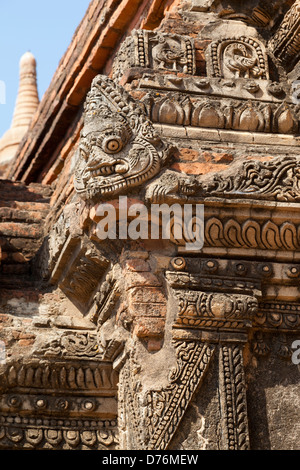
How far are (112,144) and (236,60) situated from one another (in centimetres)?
119

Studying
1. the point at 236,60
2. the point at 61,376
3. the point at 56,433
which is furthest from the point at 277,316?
the point at 236,60

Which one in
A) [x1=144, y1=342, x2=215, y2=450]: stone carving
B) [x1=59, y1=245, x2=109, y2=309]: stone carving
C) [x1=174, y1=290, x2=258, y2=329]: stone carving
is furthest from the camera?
[x1=59, y1=245, x2=109, y2=309]: stone carving

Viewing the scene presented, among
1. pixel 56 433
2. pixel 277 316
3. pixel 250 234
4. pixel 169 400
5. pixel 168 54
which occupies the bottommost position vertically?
pixel 169 400

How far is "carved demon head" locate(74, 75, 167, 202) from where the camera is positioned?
14.9ft

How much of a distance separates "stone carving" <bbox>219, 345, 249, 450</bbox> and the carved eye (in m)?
1.16

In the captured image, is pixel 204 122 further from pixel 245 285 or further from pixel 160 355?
pixel 160 355

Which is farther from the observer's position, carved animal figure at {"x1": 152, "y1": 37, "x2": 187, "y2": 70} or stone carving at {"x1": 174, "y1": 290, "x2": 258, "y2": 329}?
carved animal figure at {"x1": 152, "y1": 37, "x2": 187, "y2": 70}

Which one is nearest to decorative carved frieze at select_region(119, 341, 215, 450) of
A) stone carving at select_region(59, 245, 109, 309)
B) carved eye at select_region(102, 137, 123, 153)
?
stone carving at select_region(59, 245, 109, 309)

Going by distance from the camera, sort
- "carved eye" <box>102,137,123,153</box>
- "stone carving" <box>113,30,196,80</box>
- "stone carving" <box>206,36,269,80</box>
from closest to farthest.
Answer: "carved eye" <box>102,137,123,153</box>, "stone carving" <box>113,30,196,80</box>, "stone carving" <box>206,36,269,80</box>

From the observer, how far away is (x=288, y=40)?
541 cm

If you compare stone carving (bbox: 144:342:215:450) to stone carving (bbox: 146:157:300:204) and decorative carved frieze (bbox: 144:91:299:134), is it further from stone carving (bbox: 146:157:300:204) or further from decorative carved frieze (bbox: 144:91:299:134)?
decorative carved frieze (bbox: 144:91:299:134)

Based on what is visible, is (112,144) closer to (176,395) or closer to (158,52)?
(158,52)

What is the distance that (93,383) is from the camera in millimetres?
5125

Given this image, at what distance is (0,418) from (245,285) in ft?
5.35
